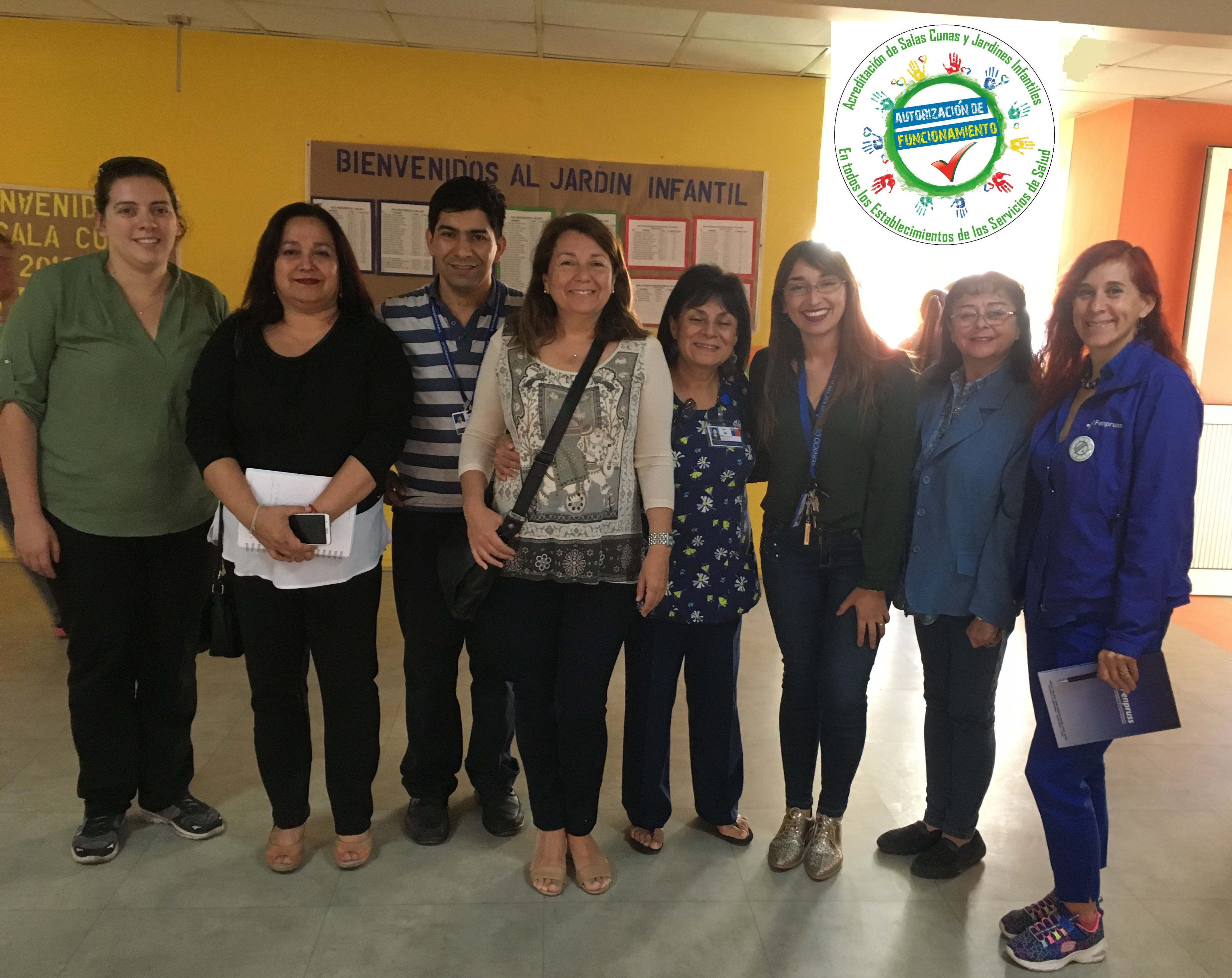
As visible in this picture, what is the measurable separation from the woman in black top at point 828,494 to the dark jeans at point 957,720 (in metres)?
0.18

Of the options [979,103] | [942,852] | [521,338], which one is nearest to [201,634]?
[521,338]

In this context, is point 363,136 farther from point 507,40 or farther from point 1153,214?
point 1153,214

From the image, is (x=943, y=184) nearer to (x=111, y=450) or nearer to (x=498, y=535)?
(x=498, y=535)

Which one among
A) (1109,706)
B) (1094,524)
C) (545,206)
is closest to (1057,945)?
(1109,706)

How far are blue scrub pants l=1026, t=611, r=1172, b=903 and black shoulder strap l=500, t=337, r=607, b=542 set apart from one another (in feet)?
3.44

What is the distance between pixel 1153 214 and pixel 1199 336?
27.7 inches

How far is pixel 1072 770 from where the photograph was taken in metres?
1.76

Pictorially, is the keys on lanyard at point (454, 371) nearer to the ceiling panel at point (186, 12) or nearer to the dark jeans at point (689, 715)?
the dark jeans at point (689, 715)

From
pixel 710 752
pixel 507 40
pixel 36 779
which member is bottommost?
pixel 36 779

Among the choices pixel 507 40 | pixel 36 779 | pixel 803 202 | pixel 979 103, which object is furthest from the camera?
pixel 803 202

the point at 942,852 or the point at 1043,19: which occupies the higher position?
the point at 1043,19

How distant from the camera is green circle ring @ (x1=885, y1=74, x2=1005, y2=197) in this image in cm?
361

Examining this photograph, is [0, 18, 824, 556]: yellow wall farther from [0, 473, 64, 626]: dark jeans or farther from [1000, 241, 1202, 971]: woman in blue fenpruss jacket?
[1000, 241, 1202, 971]: woman in blue fenpruss jacket

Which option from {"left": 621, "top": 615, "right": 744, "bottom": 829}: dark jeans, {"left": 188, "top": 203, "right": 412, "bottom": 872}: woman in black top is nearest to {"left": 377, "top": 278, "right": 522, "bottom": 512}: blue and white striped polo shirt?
{"left": 188, "top": 203, "right": 412, "bottom": 872}: woman in black top
